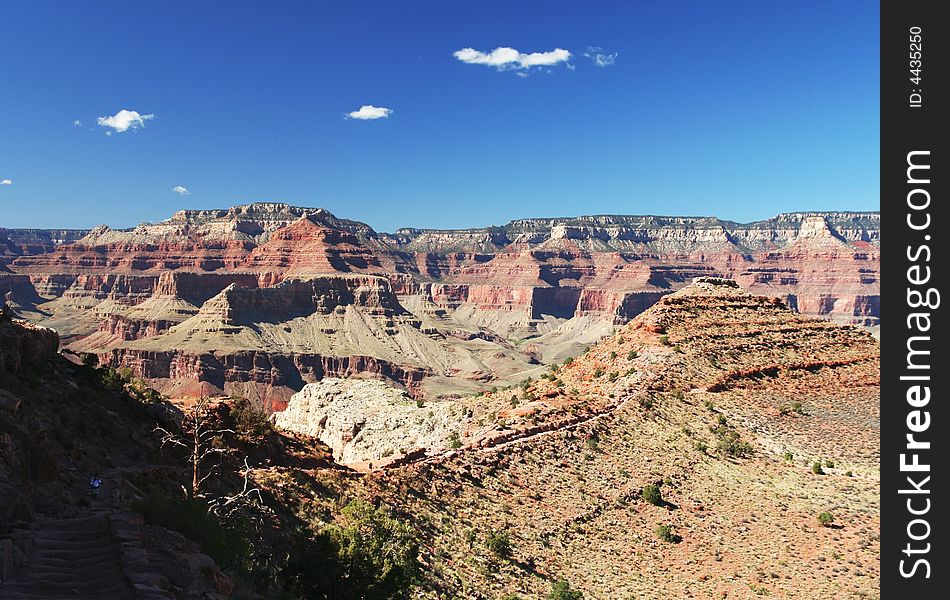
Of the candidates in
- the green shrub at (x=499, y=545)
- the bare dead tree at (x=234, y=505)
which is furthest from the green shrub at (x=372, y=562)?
the green shrub at (x=499, y=545)

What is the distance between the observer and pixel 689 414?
1444 inches

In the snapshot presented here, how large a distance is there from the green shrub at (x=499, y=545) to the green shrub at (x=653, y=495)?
8.79 meters

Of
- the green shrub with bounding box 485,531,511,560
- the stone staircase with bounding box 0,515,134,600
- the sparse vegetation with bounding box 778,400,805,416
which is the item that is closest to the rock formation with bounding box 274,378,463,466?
the green shrub with bounding box 485,531,511,560

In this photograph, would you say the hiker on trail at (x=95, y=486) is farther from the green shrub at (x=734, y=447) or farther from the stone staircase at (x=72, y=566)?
the green shrub at (x=734, y=447)

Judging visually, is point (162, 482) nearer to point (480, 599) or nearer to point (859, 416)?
point (480, 599)

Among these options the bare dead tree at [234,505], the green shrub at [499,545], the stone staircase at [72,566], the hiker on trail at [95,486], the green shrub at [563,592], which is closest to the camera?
the stone staircase at [72,566]

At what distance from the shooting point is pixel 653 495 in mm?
27953

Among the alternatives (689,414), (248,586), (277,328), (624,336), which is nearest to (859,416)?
(689,414)

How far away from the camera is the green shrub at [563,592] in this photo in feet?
63.8

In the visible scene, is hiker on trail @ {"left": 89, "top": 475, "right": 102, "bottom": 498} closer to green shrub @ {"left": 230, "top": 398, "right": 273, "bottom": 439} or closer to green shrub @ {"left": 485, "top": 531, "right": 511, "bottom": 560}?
green shrub @ {"left": 230, "top": 398, "right": 273, "bottom": 439}

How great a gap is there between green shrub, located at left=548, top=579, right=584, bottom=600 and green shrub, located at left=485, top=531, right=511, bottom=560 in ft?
7.27

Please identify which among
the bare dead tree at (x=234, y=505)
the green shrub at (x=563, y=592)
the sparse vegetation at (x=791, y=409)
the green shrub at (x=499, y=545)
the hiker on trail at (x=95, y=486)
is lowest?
the green shrub at (x=563, y=592)

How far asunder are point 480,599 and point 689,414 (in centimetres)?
2237
